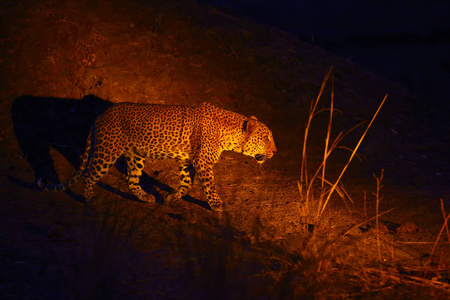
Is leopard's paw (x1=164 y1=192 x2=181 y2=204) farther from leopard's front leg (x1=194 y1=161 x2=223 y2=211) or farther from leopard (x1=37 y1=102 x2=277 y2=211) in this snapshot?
leopard's front leg (x1=194 y1=161 x2=223 y2=211)

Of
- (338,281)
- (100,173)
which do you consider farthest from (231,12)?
(338,281)

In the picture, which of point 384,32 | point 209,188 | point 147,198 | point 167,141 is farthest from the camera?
point 384,32

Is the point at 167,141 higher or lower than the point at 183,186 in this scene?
higher

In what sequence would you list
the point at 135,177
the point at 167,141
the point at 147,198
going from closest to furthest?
the point at 167,141
the point at 147,198
the point at 135,177

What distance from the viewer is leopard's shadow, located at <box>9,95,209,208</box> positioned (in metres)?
8.18

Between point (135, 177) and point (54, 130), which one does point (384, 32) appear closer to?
point (54, 130)

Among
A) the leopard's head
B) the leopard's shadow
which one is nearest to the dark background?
the leopard's head

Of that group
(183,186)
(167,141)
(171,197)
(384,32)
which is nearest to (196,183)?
(183,186)

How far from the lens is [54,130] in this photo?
927cm

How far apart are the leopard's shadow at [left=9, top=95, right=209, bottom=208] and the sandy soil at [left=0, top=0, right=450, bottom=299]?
0.11 feet

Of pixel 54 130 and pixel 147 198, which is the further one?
pixel 54 130

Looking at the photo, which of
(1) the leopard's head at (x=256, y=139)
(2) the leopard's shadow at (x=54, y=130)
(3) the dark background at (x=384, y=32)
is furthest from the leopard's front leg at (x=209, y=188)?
(3) the dark background at (x=384, y=32)

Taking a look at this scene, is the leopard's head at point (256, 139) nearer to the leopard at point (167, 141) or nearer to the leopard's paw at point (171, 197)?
the leopard at point (167, 141)

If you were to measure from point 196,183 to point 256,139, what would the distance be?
1290 mm
